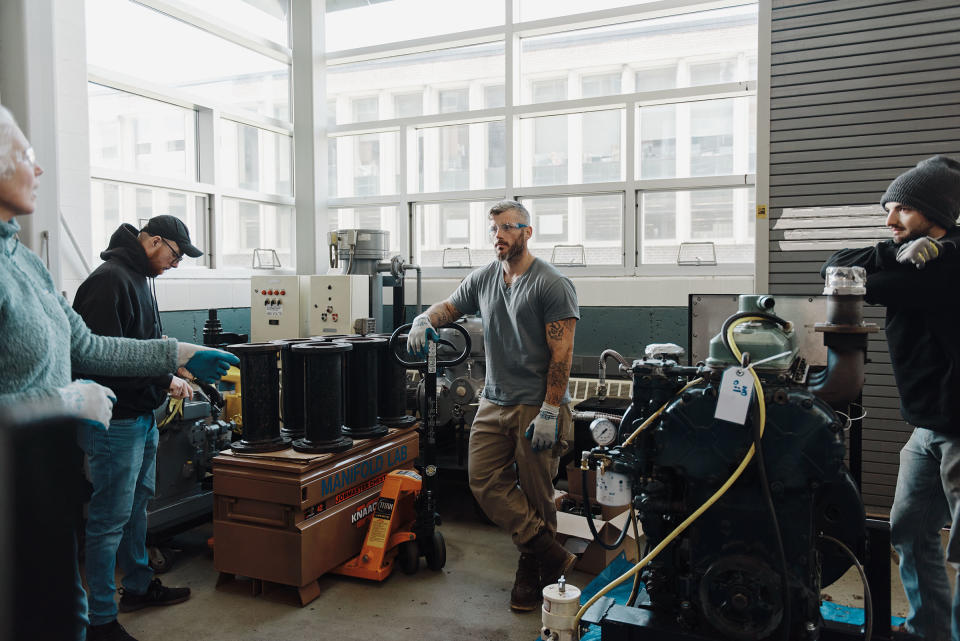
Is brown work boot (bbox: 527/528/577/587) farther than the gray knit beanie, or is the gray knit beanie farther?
brown work boot (bbox: 527/528/577/587)

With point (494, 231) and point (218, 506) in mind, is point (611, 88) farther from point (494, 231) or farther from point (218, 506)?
point (218, 506)

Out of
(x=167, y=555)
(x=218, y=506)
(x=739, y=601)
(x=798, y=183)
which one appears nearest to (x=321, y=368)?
(x=218, y=506)

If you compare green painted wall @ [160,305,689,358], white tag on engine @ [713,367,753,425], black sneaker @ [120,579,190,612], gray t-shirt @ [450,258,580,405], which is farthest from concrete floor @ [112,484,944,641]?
green painted wall @ [160,305,689,358]

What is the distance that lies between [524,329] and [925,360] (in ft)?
4.69

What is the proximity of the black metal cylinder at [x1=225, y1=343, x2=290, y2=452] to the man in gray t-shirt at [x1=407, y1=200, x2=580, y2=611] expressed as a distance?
926 mm

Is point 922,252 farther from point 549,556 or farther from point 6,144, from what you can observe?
point 6,144

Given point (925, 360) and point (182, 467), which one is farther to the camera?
point (182, 467)

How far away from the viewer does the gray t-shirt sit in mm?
2742

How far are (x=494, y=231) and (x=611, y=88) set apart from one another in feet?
8.64

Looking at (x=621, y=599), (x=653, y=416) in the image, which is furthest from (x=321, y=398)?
(x=653, y=416)

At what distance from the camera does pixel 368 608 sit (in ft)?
8.93

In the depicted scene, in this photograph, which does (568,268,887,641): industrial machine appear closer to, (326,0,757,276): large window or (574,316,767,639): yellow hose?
(574,316,767,639): yellow hose

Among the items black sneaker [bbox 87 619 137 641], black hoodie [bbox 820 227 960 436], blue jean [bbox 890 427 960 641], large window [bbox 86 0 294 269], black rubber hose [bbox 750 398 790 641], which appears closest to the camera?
black rubber hose [bbox 750 398 790 641]

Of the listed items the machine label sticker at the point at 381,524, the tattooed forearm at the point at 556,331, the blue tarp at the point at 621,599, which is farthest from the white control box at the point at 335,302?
the blue tarp at the point at 621,599
